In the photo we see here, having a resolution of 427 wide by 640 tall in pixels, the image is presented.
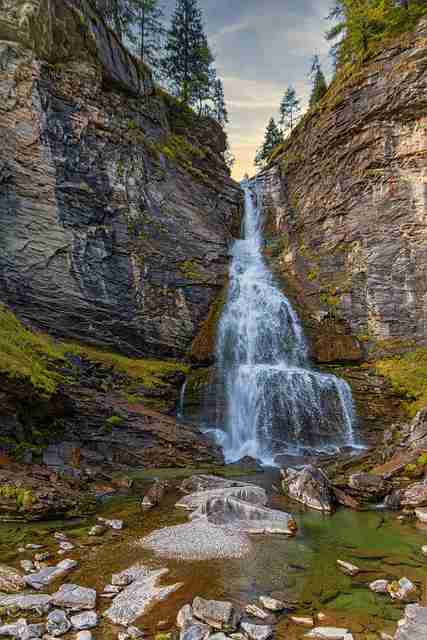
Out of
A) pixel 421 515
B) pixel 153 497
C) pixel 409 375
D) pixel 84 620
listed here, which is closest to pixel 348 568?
pixel 421 515

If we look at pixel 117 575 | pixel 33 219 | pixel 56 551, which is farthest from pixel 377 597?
pixel 33 219

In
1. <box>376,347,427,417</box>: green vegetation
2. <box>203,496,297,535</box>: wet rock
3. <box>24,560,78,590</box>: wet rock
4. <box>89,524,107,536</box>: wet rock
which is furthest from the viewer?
<box>376,347,427,417</box>: green vegetation

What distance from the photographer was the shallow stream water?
5215mm

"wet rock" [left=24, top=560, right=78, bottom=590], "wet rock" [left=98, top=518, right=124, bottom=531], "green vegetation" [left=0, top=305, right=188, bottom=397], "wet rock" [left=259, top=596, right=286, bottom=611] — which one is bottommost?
"wet rock" [left=98, top=518, right=124, bottom=531]

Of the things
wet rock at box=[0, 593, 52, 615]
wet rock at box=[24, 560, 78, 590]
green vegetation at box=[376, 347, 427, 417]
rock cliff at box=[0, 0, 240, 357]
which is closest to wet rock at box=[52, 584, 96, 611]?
wet rock at box=[0, 593, 52, 615]

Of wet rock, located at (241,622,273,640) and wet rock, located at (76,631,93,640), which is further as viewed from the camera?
wet rock, located at (241,622,273,640)

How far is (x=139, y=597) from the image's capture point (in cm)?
537

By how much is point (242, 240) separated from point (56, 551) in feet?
85.5

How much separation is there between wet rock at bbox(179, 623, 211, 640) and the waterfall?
12180 millimetres

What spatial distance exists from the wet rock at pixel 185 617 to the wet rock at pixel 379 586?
292cm

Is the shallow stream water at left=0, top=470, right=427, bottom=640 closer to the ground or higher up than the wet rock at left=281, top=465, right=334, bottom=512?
higher up

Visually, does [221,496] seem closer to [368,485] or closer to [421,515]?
[368,485]

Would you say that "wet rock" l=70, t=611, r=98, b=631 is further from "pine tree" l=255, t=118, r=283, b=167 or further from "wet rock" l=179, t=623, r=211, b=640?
"pine tree" l=255, t=118, r=283, b=167

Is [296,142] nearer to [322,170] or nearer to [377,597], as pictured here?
[322,170]
